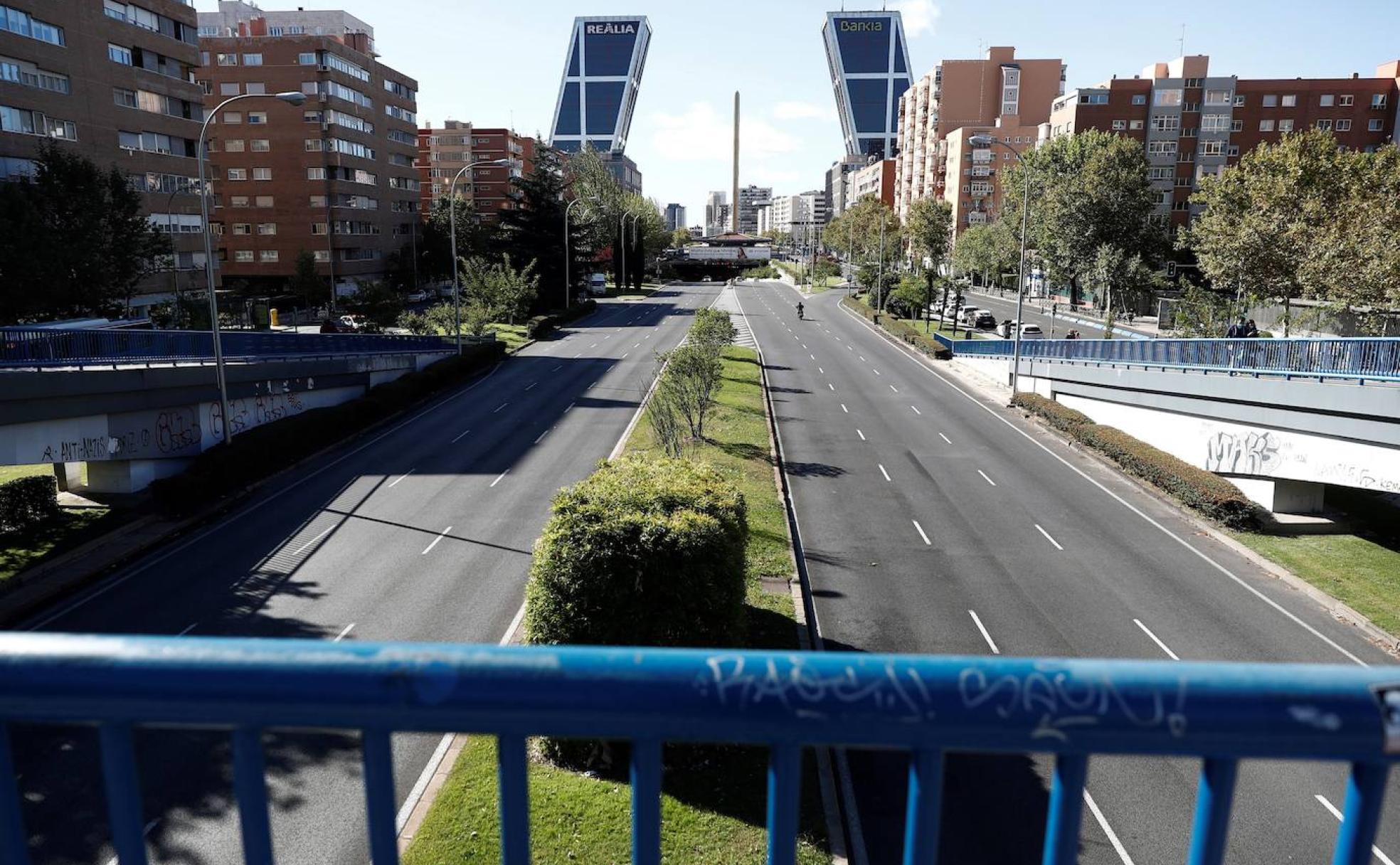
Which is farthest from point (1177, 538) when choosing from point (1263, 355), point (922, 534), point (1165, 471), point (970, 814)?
point (970, 814)

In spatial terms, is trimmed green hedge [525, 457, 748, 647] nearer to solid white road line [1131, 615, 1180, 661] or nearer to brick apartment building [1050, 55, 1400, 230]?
solid white road line [1131, 615, 1180, 661]

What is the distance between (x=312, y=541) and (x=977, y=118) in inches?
5483

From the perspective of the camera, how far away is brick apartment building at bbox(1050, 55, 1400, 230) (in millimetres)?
98875

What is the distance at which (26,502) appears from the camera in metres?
27.3

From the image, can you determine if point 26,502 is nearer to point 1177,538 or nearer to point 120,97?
point 1177,538

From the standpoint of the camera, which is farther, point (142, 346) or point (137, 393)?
point (142, 346)

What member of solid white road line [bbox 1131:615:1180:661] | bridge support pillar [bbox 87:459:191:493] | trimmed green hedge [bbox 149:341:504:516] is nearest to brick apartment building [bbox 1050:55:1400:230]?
trimmed green hedge [bbox 149:341:504:516]

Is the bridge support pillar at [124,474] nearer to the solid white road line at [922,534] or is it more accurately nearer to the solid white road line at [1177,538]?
the solid white road line at [922,534]

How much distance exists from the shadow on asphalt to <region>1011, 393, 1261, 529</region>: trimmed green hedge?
1818 centimetres

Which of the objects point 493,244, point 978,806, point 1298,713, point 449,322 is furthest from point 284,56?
point 1298,713

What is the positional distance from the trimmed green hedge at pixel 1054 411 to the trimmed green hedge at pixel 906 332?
16.4m

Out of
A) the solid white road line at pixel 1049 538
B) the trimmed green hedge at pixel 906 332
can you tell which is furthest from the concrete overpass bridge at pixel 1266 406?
the trimmed green hedge at pixel 906 332

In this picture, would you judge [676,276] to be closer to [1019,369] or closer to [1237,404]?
[1019,369]

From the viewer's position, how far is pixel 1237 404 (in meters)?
29.2
